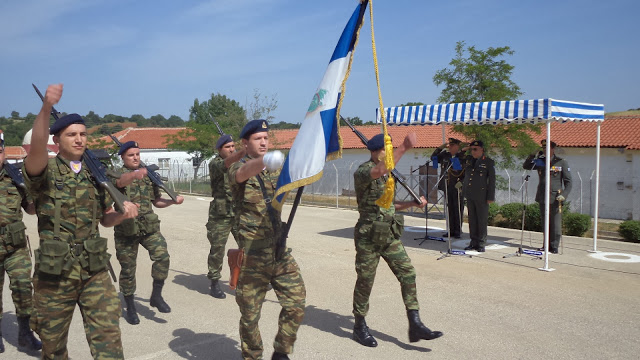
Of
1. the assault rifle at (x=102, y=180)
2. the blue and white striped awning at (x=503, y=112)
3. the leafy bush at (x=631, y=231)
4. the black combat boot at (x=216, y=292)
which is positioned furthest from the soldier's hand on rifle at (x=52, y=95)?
the leafy bush at (x=631, y=231)

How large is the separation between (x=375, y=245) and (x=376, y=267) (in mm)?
232

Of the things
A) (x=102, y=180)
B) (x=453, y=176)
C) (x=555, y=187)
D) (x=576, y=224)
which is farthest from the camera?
(x=576, y=224)

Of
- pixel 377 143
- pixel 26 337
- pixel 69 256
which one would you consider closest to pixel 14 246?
pixel 26 337

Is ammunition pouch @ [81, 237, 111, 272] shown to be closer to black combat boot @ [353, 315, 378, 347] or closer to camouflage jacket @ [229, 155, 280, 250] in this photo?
camouflage jacket @ [229, 155, 280, 250]

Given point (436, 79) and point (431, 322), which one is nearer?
point (431, 322)

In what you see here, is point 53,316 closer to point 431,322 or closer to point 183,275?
point 431,322

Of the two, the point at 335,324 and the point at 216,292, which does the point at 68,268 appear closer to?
the point at 335,324

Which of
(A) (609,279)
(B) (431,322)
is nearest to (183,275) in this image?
(B) (431,322)

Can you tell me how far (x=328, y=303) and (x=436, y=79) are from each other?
483 inches

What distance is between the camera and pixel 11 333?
584 centimetres

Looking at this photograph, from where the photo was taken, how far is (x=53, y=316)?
11.6 feet

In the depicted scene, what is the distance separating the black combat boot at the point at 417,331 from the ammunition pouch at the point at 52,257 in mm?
3203

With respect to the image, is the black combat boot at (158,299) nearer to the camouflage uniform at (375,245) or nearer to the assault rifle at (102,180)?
the camouflage uniform at (375,245)

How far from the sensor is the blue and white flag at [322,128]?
394 cm
